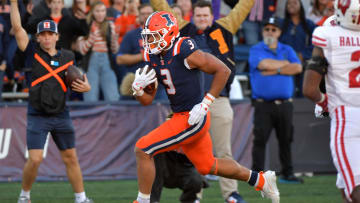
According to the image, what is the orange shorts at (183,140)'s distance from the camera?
20.9 ft

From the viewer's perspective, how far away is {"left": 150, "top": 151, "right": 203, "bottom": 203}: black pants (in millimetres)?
7059

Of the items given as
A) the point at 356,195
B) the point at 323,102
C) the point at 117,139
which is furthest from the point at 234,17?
the point at 356,195

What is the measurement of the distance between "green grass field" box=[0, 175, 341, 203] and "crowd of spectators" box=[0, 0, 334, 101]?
1.69 metres

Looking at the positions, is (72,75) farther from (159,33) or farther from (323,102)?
(323,102)

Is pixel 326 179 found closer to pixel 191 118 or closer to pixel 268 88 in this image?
pixel 268 88

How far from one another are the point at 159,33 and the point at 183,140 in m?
1.01

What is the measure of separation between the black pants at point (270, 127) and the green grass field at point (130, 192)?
408mm

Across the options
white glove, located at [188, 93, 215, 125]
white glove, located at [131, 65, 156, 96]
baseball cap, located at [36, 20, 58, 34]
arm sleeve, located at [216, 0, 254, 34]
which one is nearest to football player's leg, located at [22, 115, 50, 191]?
baseball cap, located at [36, 20, 58, 34]

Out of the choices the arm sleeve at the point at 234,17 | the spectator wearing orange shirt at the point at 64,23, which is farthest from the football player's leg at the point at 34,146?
the spectator wearing orange shirt at the point at 64,23

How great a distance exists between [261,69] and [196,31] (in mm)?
2427

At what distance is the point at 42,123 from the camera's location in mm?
7488

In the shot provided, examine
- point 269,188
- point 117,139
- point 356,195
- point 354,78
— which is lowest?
point 117,139

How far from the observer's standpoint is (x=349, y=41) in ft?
16.6

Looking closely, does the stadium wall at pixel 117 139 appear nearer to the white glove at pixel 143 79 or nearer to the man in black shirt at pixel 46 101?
the man in black shirt at pixel 46 101
